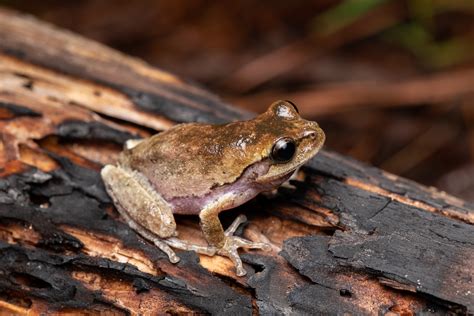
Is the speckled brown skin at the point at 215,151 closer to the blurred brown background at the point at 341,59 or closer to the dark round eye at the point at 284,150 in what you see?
the dark round eye at the point at 284,150

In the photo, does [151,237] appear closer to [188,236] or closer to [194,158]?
[188,236]

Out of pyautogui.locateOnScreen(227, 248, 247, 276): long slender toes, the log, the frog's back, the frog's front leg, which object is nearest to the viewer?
the log

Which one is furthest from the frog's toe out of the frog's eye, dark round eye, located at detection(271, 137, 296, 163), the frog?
the frog's eye

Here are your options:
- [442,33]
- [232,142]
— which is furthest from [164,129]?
[442,33]

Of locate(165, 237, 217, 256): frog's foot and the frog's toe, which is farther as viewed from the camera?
locate(165, 237, 217, 256): frog's foot

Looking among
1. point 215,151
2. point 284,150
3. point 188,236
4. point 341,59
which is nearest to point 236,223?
point 188,236

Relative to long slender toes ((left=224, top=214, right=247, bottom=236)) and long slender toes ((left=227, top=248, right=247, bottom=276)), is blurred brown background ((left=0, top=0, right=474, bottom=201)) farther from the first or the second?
long slender toes ((left=227, top=248, right=247, bottom=276))
